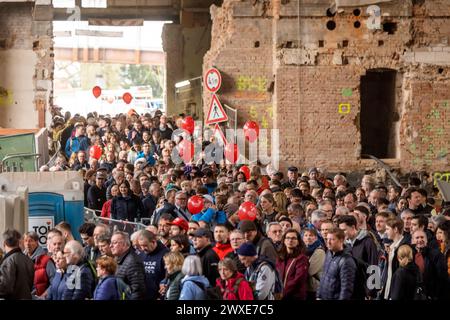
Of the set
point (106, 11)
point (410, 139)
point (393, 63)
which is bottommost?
point (410, 139)

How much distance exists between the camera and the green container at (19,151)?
78.1ft

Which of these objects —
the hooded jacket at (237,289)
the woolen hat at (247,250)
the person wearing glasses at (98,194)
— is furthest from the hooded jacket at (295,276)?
the person wearing glasses at (98,194)

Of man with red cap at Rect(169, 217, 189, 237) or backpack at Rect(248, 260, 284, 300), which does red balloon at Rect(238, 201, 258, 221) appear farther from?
backpack at Rect(248, 260, 284, 300)

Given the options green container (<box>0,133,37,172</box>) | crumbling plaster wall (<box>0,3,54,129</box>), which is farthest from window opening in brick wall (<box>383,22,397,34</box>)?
crumbling plaster wall (<box>0,3,54,129</box>)

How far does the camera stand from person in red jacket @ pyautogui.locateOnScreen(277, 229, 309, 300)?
13180 millimetres

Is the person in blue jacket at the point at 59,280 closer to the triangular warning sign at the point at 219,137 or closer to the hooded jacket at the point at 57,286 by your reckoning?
the hooded jacket at the point at 57,286

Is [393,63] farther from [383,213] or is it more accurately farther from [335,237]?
[335,237]

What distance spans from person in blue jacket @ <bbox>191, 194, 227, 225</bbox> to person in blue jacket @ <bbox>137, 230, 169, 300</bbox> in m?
2.71

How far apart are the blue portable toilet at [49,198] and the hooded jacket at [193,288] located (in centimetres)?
511

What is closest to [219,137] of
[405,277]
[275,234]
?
[275,234]

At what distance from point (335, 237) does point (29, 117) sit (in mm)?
23685

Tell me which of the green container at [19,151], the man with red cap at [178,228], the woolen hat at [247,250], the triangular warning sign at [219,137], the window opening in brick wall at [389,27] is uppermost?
the window opening in brick wall at [389,27]

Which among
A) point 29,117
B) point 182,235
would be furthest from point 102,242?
point 29,117

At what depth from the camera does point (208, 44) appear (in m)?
40.9
